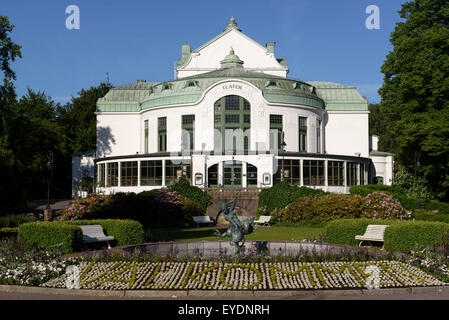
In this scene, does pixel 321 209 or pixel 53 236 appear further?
pixel 321 209

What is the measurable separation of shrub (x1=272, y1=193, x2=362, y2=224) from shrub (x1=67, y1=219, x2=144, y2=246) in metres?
14.7

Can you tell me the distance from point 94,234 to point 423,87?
99.3 feet

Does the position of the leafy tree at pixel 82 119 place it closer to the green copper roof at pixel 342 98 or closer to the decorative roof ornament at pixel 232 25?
the decorative roof ornament at pixel 232 25

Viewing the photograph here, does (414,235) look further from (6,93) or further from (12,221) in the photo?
Result: (6,93)

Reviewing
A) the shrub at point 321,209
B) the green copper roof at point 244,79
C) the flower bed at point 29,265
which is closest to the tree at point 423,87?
the shrub at point 321,209

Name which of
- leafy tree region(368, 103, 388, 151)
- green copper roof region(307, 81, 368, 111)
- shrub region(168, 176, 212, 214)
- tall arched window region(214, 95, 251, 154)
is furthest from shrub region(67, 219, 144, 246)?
leafy tree region(368, 103, 388, 151)

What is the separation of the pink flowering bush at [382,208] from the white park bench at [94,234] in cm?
1721

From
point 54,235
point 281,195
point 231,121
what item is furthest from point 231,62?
point 54,235

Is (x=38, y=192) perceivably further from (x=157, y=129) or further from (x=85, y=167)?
(x=157, y=129)

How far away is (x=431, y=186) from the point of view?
1719 inches

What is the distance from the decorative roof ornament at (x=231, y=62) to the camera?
64438 mm

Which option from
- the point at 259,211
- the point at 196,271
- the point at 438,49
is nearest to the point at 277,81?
the point at 438,49

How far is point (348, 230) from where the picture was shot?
20.3 meters

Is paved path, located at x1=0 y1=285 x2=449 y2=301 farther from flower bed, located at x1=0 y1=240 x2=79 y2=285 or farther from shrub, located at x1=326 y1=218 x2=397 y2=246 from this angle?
shrub, located at x1=326 y1=218 x2=397 y2=246
